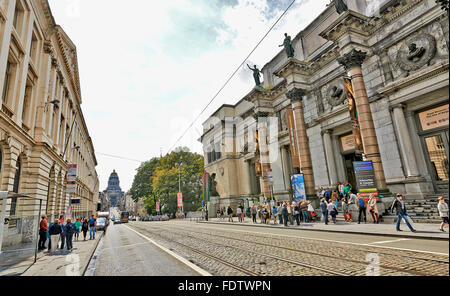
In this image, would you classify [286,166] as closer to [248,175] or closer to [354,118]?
[248,175]

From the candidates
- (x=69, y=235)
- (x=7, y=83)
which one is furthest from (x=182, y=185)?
(x=7, y=83)

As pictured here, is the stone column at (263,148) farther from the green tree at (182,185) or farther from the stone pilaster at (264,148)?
the green tree at (182,185)

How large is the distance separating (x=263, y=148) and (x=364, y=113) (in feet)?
40.0

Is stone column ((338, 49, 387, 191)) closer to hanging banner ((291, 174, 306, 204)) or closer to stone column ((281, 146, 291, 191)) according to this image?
hanging banner ((291, 174, 306, 204))

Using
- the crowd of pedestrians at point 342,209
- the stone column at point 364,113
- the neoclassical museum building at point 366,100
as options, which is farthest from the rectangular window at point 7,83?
the stone column at point 364,113

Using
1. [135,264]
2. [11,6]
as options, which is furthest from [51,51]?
[135,264]

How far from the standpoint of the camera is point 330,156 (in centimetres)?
2164

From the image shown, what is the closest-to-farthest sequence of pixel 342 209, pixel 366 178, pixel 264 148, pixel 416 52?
pixel 366 178
pixel 416 52
pixel 342 209
pixel 264 148

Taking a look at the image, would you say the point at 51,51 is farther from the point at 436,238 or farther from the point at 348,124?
the point at 436,238

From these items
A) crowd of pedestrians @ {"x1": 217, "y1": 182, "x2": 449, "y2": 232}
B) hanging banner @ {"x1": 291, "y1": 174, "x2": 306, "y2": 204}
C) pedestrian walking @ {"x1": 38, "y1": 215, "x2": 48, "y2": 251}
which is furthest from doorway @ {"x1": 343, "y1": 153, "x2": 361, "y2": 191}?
pedestrian walking @ {"x1": 38, "y1": 215, "x2": 48, "y2": 251}

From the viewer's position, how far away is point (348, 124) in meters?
20.3

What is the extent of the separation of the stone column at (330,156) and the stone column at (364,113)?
5.04m

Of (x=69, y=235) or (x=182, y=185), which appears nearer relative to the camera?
(x=69, y=235)

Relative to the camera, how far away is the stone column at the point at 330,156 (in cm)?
2117
